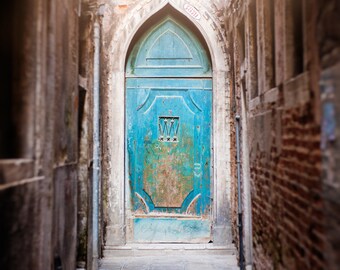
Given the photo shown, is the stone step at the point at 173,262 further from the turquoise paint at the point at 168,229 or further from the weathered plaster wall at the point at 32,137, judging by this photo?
the weathered plaster wall at the point at 32,137

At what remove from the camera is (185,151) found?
7.03 meters

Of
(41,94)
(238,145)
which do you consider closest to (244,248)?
(238,145)

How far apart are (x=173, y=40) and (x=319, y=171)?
192 inches

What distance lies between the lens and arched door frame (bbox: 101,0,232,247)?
667cm

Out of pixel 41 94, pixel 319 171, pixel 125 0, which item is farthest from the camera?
pixel 125 0

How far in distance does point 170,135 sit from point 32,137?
413 centimetres

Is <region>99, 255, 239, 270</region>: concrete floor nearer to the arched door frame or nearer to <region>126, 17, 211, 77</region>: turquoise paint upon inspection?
the arched door frame

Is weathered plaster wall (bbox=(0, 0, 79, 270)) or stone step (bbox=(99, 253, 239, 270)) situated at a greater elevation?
weathered plaster wall (bbox=(0, 0, 79, 270))

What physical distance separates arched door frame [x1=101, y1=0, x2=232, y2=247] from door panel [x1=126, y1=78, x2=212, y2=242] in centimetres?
26

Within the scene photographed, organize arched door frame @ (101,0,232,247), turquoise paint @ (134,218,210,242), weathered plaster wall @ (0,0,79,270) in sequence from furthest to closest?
turquoise paint @ (134,218,210,242)
arched door frame @ (101,0,232,247)
weathered plaster wall @ (0,0,79,270)

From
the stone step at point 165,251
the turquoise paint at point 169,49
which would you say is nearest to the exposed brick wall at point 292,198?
the stone step at point 165,251

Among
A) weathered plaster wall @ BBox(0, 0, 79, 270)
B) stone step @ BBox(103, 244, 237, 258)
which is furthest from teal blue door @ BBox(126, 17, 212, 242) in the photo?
weathered plaster wall @ BBox(0, 0, 79, 270)

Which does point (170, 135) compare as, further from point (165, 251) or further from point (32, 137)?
point (32, 137)

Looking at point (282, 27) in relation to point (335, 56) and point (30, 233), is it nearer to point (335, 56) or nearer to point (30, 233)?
point (335, 56)
